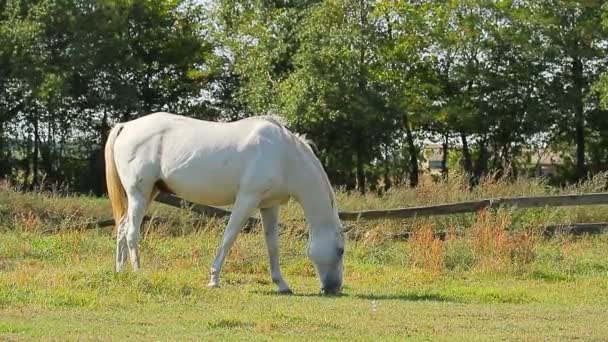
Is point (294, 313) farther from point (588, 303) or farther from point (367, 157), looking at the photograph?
point (367, 157)

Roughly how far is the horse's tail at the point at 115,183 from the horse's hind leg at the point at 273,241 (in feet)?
5.82

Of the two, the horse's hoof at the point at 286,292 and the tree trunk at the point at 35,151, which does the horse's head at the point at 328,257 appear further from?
the tree trunk at the point at 35,151

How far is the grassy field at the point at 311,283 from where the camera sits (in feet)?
29.2

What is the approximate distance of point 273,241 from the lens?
1248cm

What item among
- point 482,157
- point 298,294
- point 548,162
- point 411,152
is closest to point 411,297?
point 298,294

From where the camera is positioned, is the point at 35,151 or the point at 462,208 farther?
the point at 35,151

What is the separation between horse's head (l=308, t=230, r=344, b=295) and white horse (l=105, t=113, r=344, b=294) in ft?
0.04

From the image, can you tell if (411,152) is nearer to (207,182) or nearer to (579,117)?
(579,117)

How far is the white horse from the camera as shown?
12008 millimetres

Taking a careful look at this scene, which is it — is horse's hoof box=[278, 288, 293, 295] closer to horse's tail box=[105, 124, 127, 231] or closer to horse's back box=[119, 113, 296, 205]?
horse's back box=[119, 113, 296, 205]

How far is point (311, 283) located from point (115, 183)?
263 centimetres

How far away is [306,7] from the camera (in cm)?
3419

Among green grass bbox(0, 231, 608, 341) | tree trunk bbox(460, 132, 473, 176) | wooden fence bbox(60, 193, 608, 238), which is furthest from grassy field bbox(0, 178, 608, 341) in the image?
tree trunk bbox(460, 132, 473, 176)

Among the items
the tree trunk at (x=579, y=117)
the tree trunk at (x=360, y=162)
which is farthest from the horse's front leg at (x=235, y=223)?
the tree trunk at (x=579, y=117)
